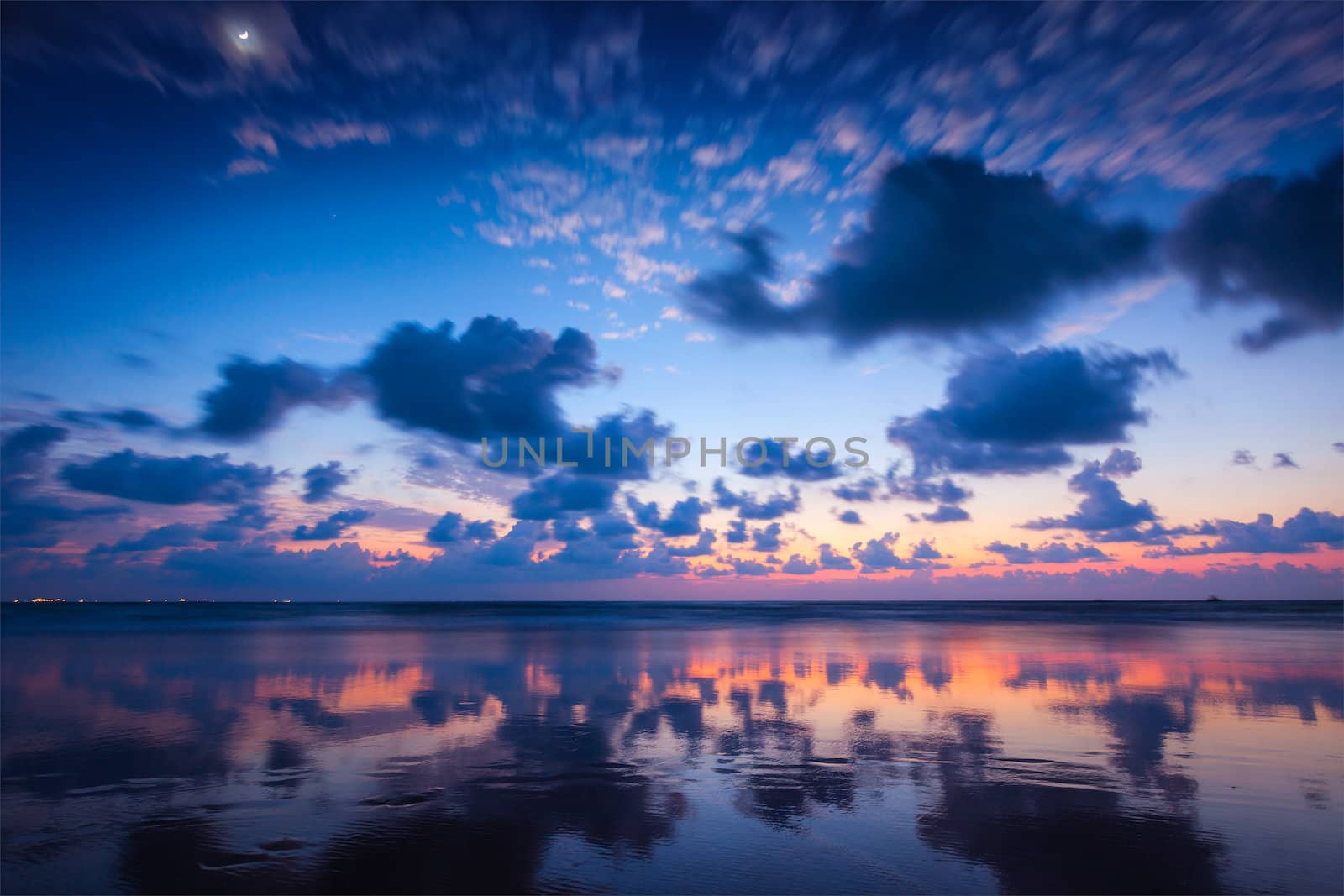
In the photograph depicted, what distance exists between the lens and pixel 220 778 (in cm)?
948

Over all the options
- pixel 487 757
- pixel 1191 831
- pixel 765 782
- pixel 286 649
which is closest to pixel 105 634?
pixel 286 649

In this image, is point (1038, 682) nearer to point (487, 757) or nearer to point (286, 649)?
point (487, 757)

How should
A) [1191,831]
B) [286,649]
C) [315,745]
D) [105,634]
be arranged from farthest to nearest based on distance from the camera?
[105,634], [286,649], [315,745], [1191,831]

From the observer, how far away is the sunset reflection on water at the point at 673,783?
6.62 meters

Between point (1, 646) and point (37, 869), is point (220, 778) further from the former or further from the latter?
point (1, 646)

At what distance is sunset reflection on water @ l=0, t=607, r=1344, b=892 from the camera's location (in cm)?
662

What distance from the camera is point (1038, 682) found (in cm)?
A: 1889

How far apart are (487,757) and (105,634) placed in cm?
4433

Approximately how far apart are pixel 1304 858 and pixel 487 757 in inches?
380

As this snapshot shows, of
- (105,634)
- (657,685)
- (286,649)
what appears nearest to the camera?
(657,685)

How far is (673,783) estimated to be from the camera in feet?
30.6

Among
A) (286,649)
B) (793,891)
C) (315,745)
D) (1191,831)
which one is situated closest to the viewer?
(793,891)

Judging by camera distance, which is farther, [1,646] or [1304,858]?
[1,646]

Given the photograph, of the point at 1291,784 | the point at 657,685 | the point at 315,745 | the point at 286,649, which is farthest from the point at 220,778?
the point at 286,649
